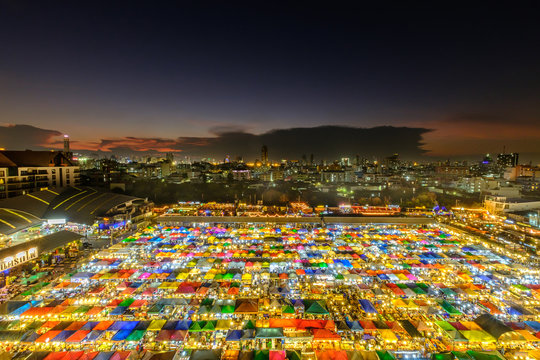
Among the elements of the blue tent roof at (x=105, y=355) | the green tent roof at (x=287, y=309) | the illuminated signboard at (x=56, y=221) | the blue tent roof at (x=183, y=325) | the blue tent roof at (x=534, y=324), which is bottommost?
the blue tent roof at (x=105, y=355)

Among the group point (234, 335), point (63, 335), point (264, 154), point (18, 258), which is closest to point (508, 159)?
point (264, 154)

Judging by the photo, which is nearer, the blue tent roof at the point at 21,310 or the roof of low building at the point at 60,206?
the blue tent roof at the point at 21,310

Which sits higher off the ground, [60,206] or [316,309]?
[60,206]

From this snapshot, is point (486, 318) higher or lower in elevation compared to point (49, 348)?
higher

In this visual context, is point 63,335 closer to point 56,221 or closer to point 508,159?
point 56,221

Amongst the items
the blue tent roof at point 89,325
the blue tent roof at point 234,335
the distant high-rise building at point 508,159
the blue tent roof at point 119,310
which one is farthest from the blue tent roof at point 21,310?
the distant high-rise building at point 508,159

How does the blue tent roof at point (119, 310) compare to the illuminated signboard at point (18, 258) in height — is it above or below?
below

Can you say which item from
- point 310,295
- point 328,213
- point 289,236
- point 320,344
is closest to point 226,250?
point 289,236

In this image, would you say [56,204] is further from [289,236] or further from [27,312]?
[289,236]

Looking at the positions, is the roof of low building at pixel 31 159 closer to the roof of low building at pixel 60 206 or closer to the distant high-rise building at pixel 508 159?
the roof of low building at pixel 60 206
